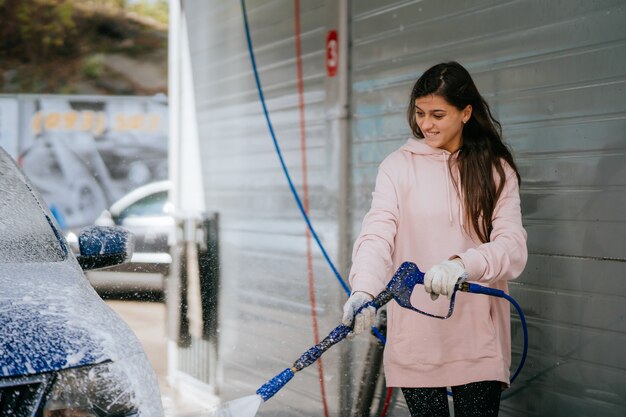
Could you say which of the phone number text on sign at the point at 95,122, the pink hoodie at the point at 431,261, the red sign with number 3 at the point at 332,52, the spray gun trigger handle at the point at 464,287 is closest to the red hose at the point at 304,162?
the red sign with number 3 at the point at 332,52

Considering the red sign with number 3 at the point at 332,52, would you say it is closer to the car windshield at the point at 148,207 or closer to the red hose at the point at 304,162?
the red hose at the point at 304,162

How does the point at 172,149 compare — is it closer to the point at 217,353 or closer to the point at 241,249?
the point at 241,249

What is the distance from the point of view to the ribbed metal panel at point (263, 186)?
6.29 meters

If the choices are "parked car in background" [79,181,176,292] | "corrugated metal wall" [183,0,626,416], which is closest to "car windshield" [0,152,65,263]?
"corrugated metal wall" [183,0,626,416]

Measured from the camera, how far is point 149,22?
22344mm

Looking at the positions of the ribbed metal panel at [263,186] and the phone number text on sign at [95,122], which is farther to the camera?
the phone number text on sign at [95,122]

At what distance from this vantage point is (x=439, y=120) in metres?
3.44

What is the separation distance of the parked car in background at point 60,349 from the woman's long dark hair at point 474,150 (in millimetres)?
1396

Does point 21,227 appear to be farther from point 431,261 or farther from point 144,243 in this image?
point 144,243

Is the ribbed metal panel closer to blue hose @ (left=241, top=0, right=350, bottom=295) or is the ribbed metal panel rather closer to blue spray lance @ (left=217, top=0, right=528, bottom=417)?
blue hose @ (left=241, top=0, right=350, bottom=295)

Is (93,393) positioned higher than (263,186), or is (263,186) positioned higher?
(263,186)

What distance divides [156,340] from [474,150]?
7.37 m

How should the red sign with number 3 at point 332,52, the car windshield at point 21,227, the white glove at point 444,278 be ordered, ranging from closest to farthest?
the white glove at point 444,278 < the car windshield at point 21,227 < the red sign with number 3 at point 332,52

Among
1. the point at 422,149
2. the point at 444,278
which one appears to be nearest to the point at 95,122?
the point at 422,149
